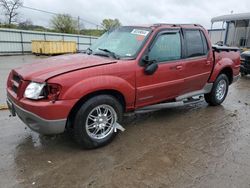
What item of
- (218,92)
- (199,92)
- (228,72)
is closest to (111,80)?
(199,92)

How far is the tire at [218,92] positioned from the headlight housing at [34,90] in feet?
13.8

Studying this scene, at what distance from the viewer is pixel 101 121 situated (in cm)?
368

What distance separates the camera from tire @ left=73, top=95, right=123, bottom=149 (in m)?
Result: 3.39

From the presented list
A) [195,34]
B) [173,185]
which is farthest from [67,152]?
[195,34]

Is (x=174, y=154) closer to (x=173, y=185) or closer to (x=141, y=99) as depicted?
(x=173, y=185)

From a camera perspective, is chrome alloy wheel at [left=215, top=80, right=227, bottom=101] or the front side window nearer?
the front side window

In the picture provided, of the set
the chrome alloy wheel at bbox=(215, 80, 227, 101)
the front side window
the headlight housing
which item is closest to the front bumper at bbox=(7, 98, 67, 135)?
the headlight housing

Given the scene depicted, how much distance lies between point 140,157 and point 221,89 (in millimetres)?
3635

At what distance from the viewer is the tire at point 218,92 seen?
584 cm

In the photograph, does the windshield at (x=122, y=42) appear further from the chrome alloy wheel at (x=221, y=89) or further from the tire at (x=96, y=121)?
the chrome alloy wheel at (x=221, y=89)

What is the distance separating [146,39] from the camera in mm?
4105

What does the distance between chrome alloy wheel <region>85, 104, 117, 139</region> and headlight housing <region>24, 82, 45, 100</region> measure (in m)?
0.77

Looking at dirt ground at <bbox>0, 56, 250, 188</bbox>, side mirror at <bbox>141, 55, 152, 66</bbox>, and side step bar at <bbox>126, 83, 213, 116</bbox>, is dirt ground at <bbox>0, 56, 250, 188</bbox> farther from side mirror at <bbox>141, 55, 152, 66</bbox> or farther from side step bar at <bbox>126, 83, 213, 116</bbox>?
side mirror at <bbox>141, 55, 152, 66</bbox>

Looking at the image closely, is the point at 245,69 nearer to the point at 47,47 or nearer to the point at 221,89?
the point at 221,89
